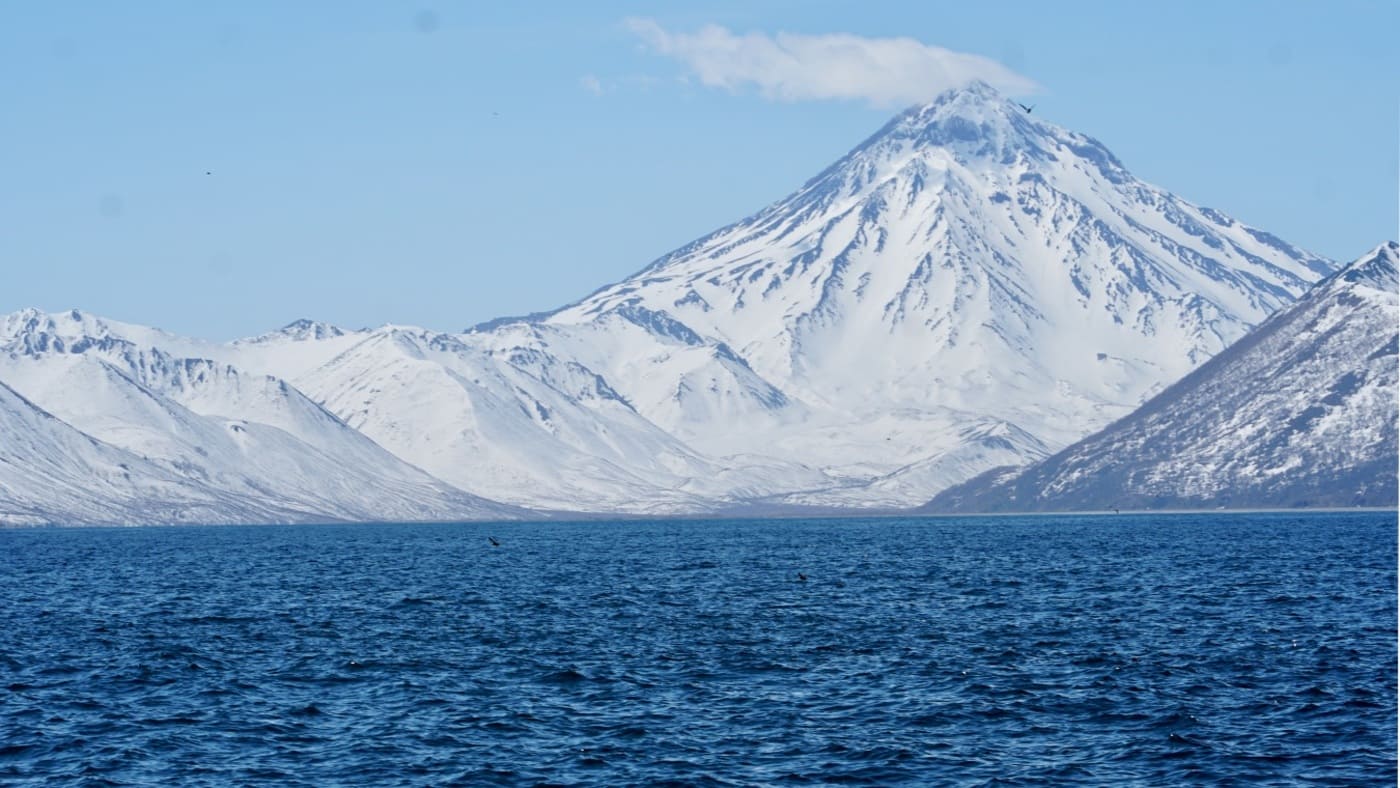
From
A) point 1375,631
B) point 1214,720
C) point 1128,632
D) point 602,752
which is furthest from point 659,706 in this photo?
point 1375,631

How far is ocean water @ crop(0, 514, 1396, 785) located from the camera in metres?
68.1

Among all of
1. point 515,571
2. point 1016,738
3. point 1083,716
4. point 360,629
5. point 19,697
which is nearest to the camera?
point 1016,738

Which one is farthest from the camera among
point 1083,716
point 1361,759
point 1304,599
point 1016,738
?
point 1304,599

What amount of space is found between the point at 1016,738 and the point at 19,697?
138ft

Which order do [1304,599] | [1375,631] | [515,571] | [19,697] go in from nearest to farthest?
[19,697] < [1375,631] < [1304,599] < [515,571]

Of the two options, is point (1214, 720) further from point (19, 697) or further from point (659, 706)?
point (19, 697)

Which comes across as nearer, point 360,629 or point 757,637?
point 757,637

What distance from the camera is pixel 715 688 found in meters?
85.8

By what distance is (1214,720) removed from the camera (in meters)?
75.1

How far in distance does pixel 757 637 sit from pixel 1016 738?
35314 mm

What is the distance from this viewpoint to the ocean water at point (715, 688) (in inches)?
2680

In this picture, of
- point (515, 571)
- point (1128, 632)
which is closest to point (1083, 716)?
point (1128, 632)

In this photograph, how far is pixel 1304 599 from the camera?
127 m

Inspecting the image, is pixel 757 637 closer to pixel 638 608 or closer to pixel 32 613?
pixel 638 608
